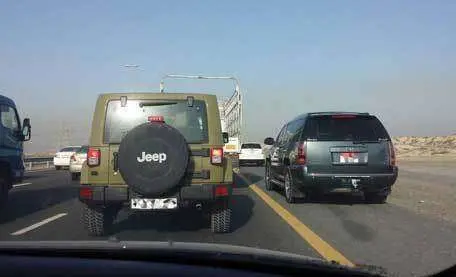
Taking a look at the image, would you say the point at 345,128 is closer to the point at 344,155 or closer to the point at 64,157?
the point at 344,155

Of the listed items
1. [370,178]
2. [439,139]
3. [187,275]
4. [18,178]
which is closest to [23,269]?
[187,275]

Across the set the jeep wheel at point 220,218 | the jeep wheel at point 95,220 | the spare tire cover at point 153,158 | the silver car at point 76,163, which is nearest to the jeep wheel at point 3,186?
the jeep wheel at point 95,220

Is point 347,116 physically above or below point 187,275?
above

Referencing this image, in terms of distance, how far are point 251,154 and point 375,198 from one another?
2603 centimetres

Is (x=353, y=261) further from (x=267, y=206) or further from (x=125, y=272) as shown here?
(x=267, y=206)

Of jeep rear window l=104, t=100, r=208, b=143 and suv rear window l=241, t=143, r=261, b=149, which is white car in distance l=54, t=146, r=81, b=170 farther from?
jeep rear window l=104, t=100, r=208, b=143

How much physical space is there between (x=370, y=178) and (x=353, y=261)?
18.4ft

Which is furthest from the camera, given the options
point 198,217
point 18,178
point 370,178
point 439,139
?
point 439,139

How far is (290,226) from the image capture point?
10.4 m

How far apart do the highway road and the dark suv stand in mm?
514

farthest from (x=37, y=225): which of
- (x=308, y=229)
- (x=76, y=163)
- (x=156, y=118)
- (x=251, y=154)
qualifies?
(x=251, y=154)

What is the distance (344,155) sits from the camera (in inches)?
506

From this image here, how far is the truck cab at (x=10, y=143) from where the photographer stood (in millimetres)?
12930

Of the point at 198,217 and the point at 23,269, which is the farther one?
the point at 198,217
